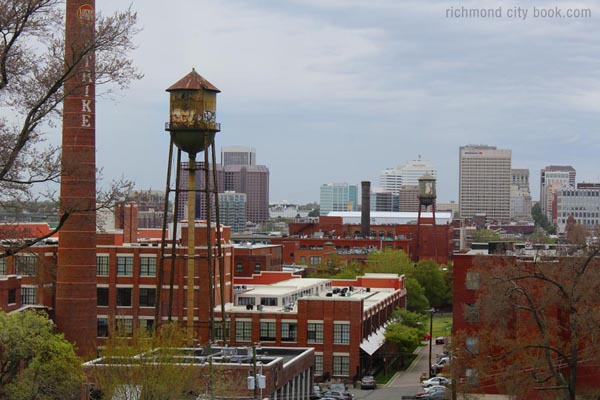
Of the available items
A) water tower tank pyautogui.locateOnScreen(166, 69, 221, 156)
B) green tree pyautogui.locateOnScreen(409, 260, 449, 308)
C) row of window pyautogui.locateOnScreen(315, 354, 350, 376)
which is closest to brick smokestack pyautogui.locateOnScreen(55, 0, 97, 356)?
water tower tank pyautogui.locateOnScreen(166, 69, 221, 156)

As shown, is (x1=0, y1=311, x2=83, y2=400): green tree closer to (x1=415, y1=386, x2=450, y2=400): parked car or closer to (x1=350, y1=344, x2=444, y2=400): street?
(x1=415, y1=386, x2=450, y2=400): parked car

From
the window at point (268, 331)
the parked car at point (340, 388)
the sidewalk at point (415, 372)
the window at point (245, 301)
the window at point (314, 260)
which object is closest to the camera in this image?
the parked car at point (340, 388)

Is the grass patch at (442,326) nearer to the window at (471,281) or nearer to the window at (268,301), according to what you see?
the window at (268,301)

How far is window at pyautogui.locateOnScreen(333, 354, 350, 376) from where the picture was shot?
7588cm

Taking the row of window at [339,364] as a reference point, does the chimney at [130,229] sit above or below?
above

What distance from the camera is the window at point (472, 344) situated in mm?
55875

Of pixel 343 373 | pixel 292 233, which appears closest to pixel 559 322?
pixel 343 373

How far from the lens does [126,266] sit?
76000mm

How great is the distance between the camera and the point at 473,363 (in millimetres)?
54750

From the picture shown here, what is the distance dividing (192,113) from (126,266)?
694 inches

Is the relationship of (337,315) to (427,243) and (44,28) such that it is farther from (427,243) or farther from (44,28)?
(427,243)

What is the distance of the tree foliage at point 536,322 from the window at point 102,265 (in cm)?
2808

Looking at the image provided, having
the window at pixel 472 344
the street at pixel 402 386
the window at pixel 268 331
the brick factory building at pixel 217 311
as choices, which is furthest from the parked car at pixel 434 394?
the window at pixel 268 331

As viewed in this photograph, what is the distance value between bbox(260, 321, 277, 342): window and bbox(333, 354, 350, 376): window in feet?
14.4
